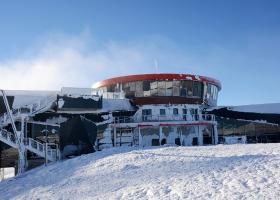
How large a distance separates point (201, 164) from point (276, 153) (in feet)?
10.3

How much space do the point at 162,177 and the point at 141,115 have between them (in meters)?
26.3

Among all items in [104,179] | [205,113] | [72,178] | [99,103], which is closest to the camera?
[104,179]

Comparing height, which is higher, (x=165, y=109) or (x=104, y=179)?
(x=165, y=109)

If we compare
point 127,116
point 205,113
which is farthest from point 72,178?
point 205,113

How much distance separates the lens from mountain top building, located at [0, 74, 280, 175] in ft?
118

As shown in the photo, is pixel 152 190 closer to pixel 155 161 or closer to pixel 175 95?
pixel 155 161

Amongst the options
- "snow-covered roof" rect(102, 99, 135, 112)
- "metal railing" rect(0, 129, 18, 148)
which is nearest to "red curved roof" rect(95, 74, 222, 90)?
"snow-covered roof" rect(102, 99, 135, 112)

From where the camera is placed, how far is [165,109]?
1622 inches

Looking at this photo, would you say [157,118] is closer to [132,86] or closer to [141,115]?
[141,115]

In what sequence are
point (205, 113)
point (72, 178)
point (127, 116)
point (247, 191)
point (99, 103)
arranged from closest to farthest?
point (247, 191)
point (72, 178)
point (99, 103)
point (127, 116)
point (205, 113)

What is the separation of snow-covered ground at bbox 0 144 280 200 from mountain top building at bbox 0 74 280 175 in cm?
1370

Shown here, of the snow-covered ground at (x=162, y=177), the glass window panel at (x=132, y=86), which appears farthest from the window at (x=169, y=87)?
the snow-covered ground at (x=162, y=177)

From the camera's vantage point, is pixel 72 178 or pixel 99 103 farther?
pixel 99 103

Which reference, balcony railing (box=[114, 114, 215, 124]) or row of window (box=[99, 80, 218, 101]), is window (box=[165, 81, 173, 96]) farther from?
balcony railing (box=[114, 114, 215, 124])
